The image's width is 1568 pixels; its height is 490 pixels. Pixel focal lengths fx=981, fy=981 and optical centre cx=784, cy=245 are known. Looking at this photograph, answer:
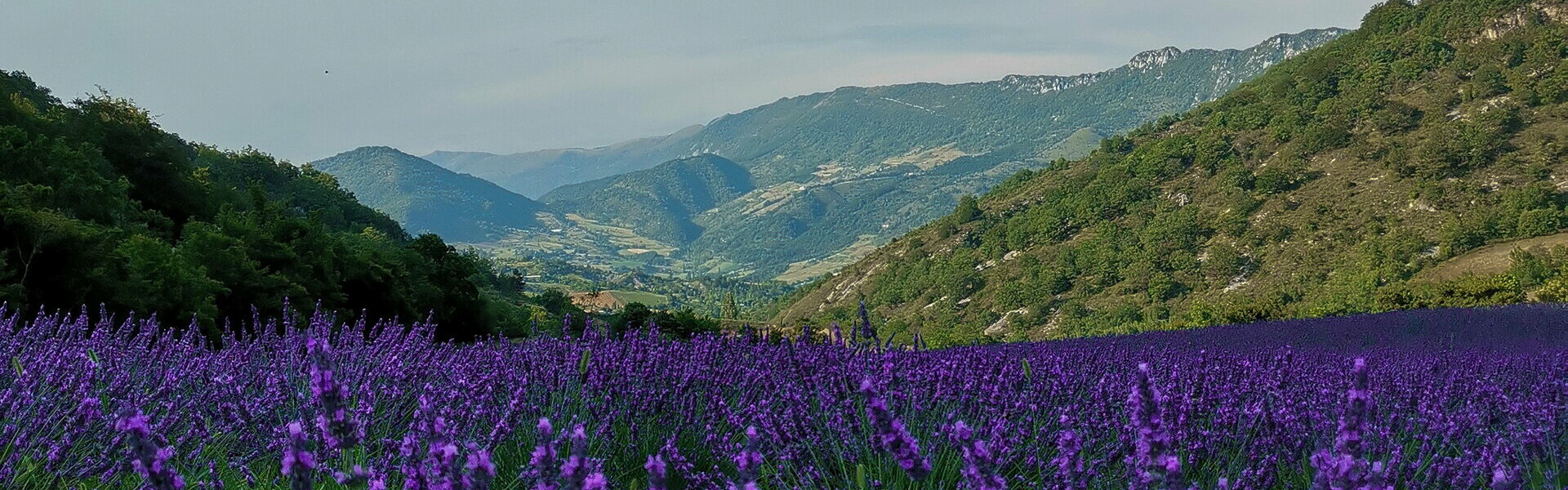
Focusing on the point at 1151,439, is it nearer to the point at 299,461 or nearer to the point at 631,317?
the point at 299,461

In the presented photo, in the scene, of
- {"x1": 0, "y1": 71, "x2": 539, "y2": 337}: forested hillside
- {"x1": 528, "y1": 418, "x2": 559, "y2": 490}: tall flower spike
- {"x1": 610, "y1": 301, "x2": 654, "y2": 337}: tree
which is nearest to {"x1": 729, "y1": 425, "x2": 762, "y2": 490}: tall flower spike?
{"x1": 528, "y1": 418, "x2": 559, "y2": 490}: tall flower spike

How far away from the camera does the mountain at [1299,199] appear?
39875 millimetres

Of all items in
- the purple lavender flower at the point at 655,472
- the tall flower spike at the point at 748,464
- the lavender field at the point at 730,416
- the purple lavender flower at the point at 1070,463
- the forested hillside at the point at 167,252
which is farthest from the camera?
the forested hillside at the point at 167,252

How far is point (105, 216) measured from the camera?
11789mm

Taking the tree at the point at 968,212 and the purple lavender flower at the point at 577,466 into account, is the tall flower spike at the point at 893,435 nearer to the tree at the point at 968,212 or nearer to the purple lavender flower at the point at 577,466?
the purple lavender flower at the point at 577,466

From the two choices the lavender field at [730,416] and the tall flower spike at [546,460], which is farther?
the lavender field at [730,416]

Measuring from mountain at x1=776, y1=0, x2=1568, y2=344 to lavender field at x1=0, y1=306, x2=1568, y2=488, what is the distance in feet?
80.0

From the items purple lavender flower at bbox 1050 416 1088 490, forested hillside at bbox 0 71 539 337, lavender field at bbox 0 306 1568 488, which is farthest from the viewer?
forested hillside at bbox 0 71 539 337

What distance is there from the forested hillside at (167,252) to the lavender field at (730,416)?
1.33 meters

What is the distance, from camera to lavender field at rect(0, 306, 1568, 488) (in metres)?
2.21

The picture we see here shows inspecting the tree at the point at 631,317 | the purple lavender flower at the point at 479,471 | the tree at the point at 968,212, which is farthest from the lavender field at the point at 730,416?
the tree at the point at 968,212

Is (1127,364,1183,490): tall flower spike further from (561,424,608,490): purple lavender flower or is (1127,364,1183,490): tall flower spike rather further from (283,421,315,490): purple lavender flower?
(283,421,315,490): purple lavender flower

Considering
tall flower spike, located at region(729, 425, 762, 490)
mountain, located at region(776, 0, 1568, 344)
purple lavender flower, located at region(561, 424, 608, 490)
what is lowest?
mountain, located at region(776, 0, 1568, 344)

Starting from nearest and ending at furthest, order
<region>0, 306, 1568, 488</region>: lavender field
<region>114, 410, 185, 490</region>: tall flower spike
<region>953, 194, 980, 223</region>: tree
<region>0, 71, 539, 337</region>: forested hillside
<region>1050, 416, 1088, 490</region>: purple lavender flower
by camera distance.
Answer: <region>114, 410, 185, 490</region>: tall flower spike
<region>1050, 416, 1088, 490</region>: purple lavender flower
<region>0, 306, 1568, 488</region>: lavender field
<region>0, 71, 539, 337</region>: forested hillside
<region>953, 194, 980, 223</region>: tree
